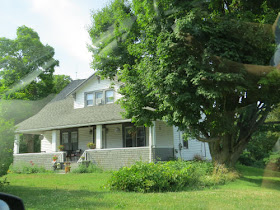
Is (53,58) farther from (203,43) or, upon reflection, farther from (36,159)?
(203,43)

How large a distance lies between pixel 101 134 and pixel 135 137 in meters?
2.51

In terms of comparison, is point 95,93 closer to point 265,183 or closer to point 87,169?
point 87,169

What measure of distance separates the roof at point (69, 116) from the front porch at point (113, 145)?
78cm

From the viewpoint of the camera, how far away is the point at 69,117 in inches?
841

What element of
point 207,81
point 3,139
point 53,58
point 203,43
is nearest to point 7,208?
point 3,139

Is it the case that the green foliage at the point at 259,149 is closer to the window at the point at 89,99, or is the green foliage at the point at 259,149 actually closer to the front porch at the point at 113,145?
the front porch at the point at 113,145

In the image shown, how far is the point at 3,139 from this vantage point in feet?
30.5

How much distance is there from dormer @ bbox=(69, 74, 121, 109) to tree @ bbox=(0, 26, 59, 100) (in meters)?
13.8

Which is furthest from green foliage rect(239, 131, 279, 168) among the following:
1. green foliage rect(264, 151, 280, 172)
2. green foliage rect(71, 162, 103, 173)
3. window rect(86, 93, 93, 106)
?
green foliage rect(71, 162, 103, 173)

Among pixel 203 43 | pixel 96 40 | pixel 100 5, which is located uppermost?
pixel 100 5

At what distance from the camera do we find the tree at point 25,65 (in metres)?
33.2

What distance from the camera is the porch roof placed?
747 inches

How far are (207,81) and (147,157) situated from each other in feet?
26.5

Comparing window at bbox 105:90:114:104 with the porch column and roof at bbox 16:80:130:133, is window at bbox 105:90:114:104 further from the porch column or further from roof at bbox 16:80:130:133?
A: the porch column
